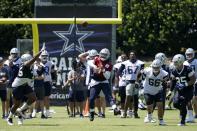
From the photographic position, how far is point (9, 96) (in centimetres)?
2219

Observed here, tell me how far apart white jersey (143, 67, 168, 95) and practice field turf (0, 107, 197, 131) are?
0.88 metres

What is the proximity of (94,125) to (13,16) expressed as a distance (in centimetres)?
4015

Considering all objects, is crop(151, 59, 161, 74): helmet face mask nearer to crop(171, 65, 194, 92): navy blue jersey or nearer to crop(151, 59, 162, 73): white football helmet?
crop(151, 59, 162, 73): white football helmet

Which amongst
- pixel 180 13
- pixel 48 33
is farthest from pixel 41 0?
pixel 180 13

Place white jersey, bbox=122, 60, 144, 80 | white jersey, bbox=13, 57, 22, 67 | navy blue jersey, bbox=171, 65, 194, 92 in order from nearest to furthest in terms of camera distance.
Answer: navy blue jersey, bbox=171, 65, 194, 92
white jersey, bbox=13, 57, 22, 67
white jersey, bbox=122, 60, 144, 80

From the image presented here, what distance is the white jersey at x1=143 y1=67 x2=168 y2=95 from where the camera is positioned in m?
19.7

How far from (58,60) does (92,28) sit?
1.71 meters

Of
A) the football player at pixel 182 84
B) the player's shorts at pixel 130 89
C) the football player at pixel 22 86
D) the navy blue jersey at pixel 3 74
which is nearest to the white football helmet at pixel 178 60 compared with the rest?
the football player at pixel 182 84

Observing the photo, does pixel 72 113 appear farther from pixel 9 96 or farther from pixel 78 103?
pixel 9 96

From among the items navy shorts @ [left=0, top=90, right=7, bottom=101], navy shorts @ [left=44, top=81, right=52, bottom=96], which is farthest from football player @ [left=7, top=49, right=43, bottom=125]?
navy shorts @ [left=44, top=81, right=52, bottom=96]

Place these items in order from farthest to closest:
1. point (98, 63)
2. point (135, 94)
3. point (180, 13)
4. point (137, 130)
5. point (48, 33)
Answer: point (180, 13)
point (48, 33)
point (135, 94)
point (98, 63)
point (137, 130)

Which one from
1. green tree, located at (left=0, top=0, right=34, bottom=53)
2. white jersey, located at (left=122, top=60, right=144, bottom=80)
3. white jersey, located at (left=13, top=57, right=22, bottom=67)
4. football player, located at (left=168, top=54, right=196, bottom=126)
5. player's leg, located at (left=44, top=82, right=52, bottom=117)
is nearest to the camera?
football player, located at (left=168, top=54, right=196, bottom=126)

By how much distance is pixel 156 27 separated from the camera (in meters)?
58.4

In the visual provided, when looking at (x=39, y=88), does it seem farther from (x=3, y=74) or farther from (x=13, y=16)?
(x=13, y=16)
